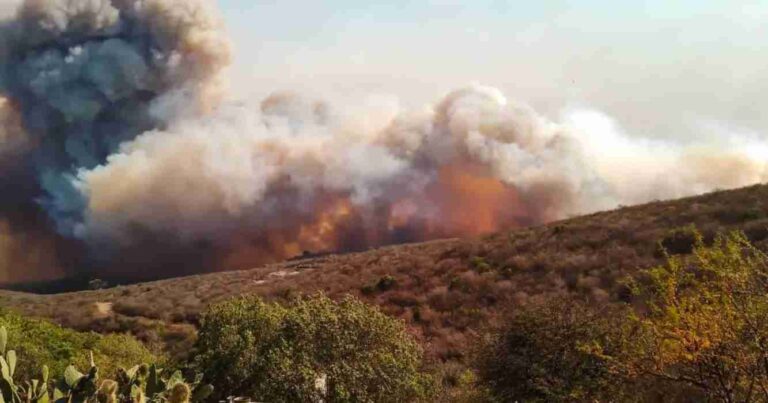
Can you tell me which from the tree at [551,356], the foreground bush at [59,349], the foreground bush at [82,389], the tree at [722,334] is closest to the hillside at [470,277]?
the foreground bush at [59,349]

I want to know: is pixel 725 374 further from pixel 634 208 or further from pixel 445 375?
pixel 634 208

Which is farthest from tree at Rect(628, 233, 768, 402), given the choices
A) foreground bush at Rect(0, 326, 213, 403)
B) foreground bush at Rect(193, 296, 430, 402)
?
foreground bush at Rect(0, 326, 213, 403)

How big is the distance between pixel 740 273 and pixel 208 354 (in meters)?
12.2

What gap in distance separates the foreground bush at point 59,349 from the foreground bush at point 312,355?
360 centimetres

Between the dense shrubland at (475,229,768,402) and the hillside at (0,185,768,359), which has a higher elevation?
the hillside at (0,185,768,359)

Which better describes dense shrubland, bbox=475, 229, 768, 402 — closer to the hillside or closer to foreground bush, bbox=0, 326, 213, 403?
foreground bush, bbox=0, 326, 213, 403

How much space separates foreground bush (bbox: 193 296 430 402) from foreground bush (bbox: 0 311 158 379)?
360cm

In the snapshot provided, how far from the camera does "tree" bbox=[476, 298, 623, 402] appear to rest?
13.9 m

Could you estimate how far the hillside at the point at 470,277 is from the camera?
2980cm

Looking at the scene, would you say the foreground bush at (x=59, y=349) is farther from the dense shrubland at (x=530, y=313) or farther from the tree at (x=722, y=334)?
the tree at (x=722, y=334)

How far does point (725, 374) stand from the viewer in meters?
10.4

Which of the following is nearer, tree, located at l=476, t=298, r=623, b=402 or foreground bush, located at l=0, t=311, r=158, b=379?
tree, located at l=476, t=298, r=623, b=402

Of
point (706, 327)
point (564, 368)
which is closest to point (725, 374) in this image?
point (706, 327)

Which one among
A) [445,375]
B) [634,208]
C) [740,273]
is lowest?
[445,375]
